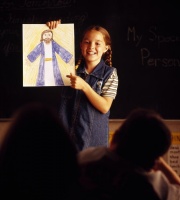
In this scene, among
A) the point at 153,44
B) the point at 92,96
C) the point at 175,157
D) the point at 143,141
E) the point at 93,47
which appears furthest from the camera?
the point at 175,157

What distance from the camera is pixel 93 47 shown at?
211cm

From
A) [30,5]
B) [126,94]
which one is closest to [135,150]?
[126,94]

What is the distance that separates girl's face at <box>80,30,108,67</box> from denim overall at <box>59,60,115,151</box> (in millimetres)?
67

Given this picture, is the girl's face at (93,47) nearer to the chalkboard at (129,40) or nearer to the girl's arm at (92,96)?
the girl's arm at (92,96)

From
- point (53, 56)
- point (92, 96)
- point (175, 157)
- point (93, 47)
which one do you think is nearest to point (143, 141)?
point (92, 96)

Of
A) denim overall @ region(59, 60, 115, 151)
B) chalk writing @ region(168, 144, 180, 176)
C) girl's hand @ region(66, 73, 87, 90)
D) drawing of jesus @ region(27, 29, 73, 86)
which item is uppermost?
drawing of jesus @ region(27, 29, 73, 86)

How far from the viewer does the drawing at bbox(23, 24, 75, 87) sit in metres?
2.21

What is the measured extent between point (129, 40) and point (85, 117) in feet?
3.33

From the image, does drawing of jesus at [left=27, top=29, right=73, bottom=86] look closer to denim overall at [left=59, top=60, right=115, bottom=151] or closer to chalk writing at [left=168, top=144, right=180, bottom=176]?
denim overall at [left=59, top=60, right=115, bottom=151]

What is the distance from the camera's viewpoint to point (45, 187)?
0.89m

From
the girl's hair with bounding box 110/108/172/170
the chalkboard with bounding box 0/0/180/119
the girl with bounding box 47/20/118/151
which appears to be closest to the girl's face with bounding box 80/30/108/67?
the girl with bounding box 47/20/118/151

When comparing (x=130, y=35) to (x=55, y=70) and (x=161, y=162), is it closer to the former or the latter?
(x=55, y=70)

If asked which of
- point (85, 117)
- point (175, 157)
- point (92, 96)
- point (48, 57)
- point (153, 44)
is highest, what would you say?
point (153, 44)

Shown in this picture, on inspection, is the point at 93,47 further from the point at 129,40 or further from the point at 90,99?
the point at 129,40
